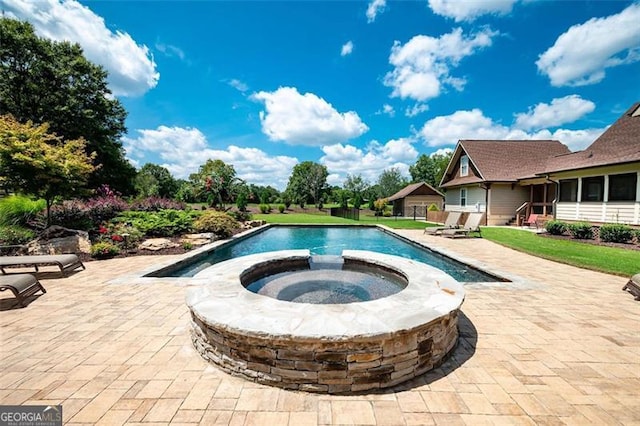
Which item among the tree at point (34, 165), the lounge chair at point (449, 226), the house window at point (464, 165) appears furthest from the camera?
the house window at point (464, 165)

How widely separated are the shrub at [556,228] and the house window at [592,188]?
6.92 ft

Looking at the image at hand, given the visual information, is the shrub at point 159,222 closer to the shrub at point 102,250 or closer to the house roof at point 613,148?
the shrub at point 102,250

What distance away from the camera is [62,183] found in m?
7.58

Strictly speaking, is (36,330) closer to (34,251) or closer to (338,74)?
(34,251)

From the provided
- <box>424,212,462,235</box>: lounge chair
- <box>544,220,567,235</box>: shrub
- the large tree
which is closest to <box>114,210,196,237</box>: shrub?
the large tree

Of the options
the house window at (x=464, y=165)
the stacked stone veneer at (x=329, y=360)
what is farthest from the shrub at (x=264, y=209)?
the stacked stone veneer at (x=329, y=360)

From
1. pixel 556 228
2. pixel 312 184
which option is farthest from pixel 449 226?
pixel 312 184

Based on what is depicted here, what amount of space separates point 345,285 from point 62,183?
9231mm

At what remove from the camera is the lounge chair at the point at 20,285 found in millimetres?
3945

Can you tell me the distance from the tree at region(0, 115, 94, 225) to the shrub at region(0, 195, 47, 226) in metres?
1.18

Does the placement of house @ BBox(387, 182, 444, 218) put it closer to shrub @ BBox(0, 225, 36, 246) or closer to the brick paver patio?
the brick paver patio

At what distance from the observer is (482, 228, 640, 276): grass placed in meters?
6.25

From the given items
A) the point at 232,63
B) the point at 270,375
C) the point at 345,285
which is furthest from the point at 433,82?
the point at 270,375

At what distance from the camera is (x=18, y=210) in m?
8.19
